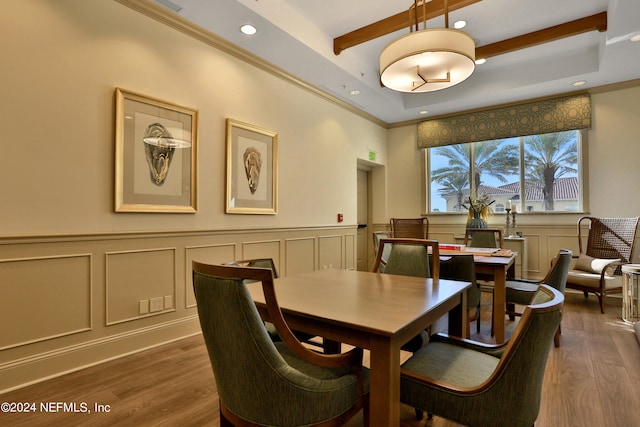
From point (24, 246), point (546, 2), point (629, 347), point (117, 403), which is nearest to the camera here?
point (117, 403)

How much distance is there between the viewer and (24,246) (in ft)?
6.70

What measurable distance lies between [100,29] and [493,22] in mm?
3642

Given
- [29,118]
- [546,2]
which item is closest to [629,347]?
[546,2]

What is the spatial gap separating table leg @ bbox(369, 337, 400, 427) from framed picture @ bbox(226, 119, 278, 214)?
8.07 ft

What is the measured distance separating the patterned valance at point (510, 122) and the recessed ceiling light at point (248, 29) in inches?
143

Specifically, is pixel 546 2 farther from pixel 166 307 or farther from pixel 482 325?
pixel 166 307

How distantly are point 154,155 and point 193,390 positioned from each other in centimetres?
179

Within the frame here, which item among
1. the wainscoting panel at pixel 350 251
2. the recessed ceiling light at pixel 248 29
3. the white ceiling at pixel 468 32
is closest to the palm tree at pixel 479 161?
the white ceiling at pixel 468 32

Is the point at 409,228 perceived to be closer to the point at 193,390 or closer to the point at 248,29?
the point at 248,29

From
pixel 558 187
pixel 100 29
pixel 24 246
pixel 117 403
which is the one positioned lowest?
pixel 117 403

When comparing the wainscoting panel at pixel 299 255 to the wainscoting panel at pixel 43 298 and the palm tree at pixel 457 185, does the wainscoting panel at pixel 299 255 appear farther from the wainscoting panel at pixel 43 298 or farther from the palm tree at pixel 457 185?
the palm tree at pixel 457 185

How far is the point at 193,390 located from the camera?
2006 mm

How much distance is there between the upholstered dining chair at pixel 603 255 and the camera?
3594 mm

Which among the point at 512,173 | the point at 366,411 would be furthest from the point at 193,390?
the point at 512,173
